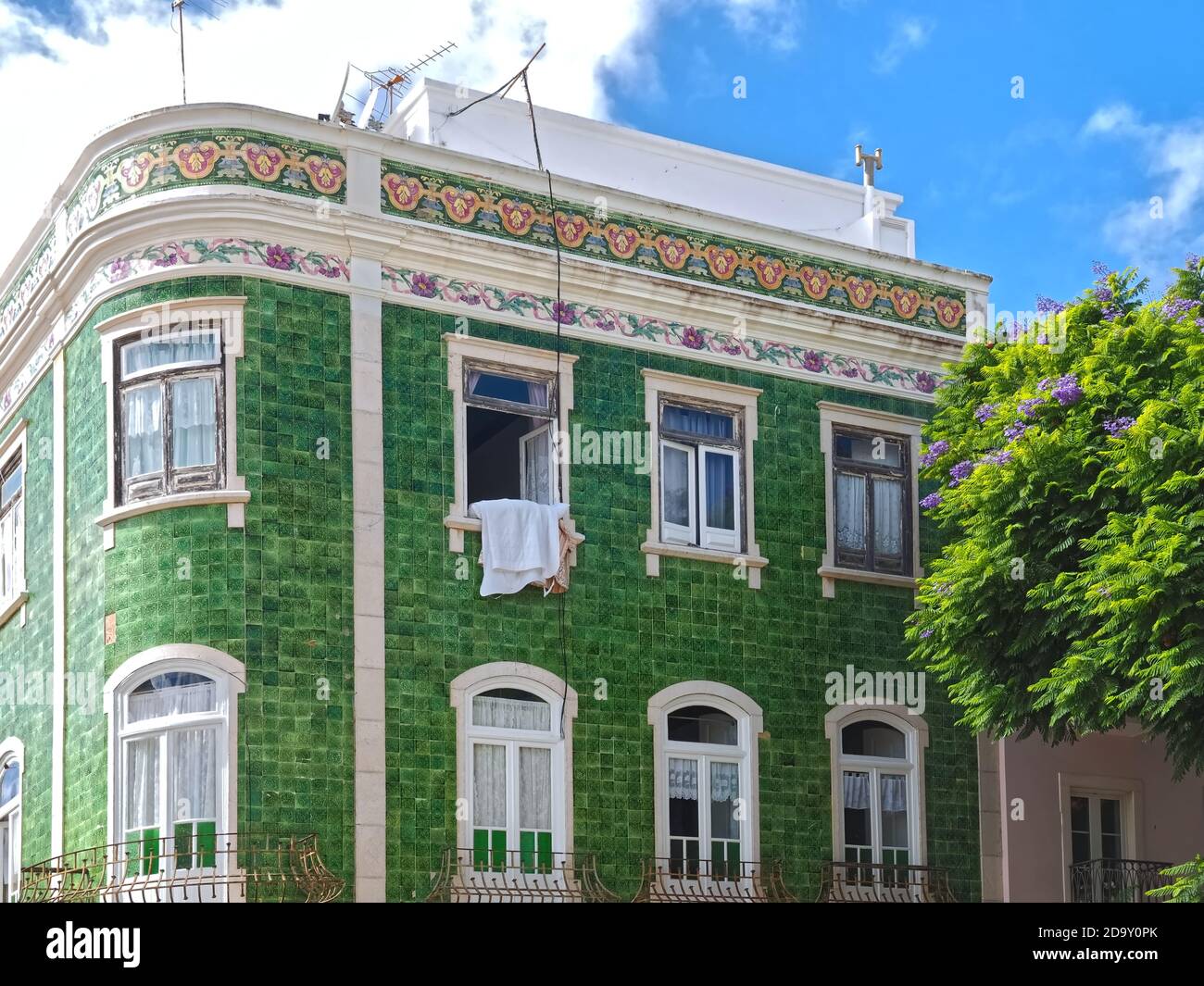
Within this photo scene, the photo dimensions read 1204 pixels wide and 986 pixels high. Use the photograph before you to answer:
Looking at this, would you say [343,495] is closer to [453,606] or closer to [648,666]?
[453,606]

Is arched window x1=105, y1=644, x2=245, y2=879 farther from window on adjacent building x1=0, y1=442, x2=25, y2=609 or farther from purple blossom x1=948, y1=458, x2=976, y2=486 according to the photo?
purple blossom x1=948, y1=458, x2=976, y2=486

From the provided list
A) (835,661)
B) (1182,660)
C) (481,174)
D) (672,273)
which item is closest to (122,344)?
(481,174)

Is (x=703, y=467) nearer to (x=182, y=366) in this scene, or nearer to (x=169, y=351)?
(x=182, y=366)

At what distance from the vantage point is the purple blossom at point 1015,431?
22812mm

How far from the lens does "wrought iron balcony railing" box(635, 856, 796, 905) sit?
23.0m

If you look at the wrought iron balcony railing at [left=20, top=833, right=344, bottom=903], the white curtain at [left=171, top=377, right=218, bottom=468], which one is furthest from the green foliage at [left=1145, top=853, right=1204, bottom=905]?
the white curtain at [left=171, top=377, right=218, bottom=468]

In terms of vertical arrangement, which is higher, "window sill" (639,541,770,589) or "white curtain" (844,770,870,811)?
"window sill" (639,541,770,589)

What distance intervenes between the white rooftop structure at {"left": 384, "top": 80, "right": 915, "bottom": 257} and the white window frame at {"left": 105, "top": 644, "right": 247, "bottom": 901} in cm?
749

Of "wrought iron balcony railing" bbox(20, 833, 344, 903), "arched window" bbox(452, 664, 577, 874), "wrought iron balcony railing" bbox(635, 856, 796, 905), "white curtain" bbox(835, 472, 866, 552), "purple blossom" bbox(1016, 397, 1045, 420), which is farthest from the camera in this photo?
"white curtain" bbox(835, 472, 866, 552)

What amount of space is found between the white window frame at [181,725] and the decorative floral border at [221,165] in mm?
4702

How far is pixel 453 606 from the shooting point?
73.9 ft

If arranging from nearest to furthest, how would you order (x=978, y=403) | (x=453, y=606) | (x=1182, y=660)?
(x=1182, y=660) → (x=453, y=606) → (x=978, y=403)

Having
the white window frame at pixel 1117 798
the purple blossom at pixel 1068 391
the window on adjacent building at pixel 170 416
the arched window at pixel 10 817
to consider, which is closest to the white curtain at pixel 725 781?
the white window frame at pixel 1117 798

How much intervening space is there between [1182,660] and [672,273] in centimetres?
720
